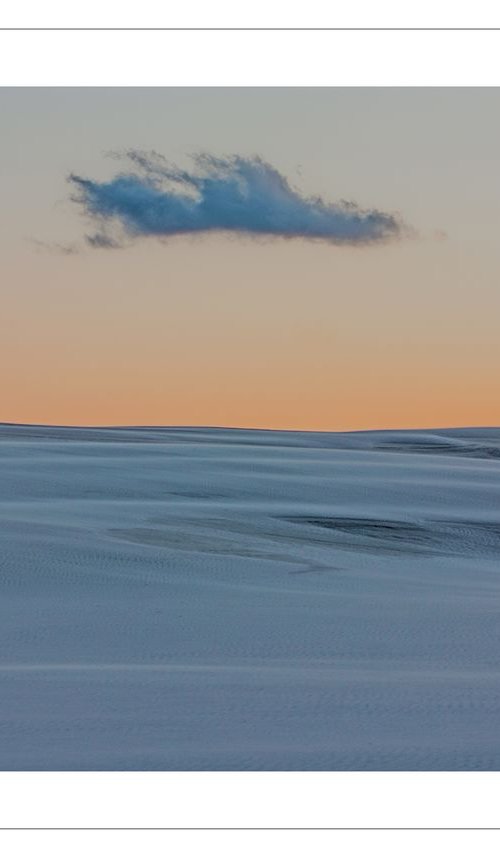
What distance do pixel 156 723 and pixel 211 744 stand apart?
0.27m

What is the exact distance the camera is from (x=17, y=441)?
13047 millimetres

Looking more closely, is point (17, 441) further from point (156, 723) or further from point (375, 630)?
point (156, 723)

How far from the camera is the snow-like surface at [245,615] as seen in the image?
372cm

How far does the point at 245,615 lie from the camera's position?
220 inches

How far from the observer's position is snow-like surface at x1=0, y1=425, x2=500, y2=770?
147 inches
